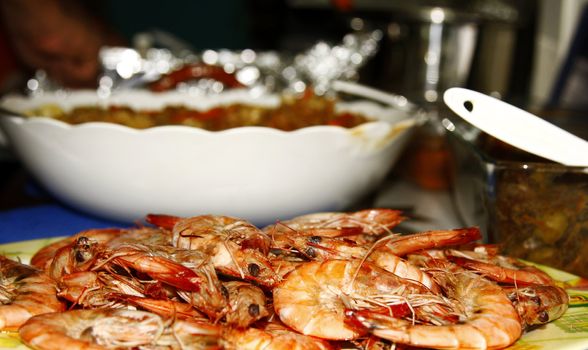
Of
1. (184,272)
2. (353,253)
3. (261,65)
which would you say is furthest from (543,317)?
(261,65)

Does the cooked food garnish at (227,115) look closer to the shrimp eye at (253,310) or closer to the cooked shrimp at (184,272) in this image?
the cooked shrimp at (184,272)

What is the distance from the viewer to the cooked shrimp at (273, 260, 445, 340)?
794 mm

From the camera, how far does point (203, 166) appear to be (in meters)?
1.27

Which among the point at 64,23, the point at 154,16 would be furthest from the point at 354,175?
the point at 154,16

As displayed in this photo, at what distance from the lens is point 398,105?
1712 mm

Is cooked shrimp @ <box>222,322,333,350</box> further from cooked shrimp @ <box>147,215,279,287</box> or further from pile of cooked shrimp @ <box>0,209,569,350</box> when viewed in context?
cooked shrimp @ <box>147,215,279,287</box>

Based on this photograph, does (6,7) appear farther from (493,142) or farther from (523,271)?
(523,271)

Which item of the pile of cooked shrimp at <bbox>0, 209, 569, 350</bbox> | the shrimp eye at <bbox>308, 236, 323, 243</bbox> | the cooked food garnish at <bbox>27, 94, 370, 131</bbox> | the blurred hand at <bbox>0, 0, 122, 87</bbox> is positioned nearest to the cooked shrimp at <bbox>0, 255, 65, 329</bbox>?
the pile of cooked shrimp at <bbox>0, 209, 569, 350</bbox>

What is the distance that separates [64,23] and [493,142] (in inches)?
88.4

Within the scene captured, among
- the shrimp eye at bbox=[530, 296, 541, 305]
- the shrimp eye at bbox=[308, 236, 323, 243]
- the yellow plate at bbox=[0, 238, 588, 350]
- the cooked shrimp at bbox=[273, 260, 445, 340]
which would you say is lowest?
the yellow plate at bbox=[0, 238, 588, 350]

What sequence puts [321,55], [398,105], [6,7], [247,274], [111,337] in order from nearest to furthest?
[111,337], [247,274], [398,105], [321,55], [6,7]

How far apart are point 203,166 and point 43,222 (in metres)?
0.46

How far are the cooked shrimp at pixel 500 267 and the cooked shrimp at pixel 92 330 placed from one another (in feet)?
→ 1.54

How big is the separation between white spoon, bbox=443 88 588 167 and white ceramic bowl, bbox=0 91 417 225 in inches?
14.6
